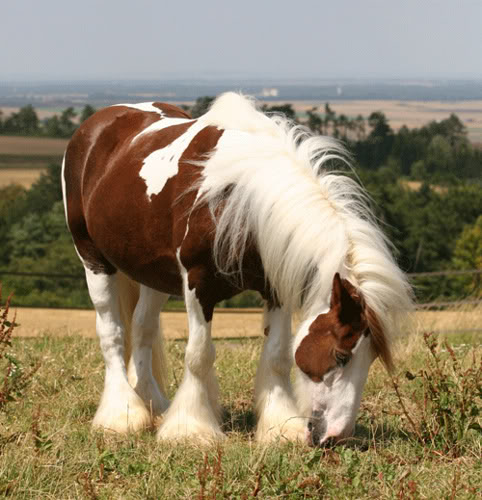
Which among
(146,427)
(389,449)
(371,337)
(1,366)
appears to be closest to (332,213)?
(371,337)

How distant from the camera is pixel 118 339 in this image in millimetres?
5020

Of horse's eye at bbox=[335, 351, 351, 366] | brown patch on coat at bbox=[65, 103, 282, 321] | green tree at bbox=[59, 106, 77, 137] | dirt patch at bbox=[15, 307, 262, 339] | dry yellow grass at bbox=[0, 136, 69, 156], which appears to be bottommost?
dry yellow grass at bbox=[0, 136, 69, 156]

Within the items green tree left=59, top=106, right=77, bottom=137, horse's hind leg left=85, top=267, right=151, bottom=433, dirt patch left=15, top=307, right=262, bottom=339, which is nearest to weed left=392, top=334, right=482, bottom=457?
horse's hind leg left=85, top=267, right=151, bottom=433

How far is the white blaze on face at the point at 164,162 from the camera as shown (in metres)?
4.31

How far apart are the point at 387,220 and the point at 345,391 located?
133 feet

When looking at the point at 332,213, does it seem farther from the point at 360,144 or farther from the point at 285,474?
the point at 360,144

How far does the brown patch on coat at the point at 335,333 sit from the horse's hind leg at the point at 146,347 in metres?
1.55

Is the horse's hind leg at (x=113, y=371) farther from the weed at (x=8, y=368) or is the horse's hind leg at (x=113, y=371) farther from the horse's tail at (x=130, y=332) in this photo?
the weed at (x=8, y=368)

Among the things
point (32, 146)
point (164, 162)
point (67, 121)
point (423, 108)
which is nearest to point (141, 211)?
point (164, 162)

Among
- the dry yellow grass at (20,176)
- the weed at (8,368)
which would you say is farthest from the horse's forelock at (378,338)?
the dry yellow grass at (20,176)

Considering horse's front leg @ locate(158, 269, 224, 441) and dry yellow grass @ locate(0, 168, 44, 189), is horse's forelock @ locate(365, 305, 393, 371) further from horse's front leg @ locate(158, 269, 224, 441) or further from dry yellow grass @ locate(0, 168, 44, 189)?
dry yellow grass @ locate(0, 168, 44, 189)

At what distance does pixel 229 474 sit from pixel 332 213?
1251mm

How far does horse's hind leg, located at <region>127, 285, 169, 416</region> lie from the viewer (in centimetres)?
503

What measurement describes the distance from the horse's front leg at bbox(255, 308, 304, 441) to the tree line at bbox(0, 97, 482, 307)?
32.5 m
